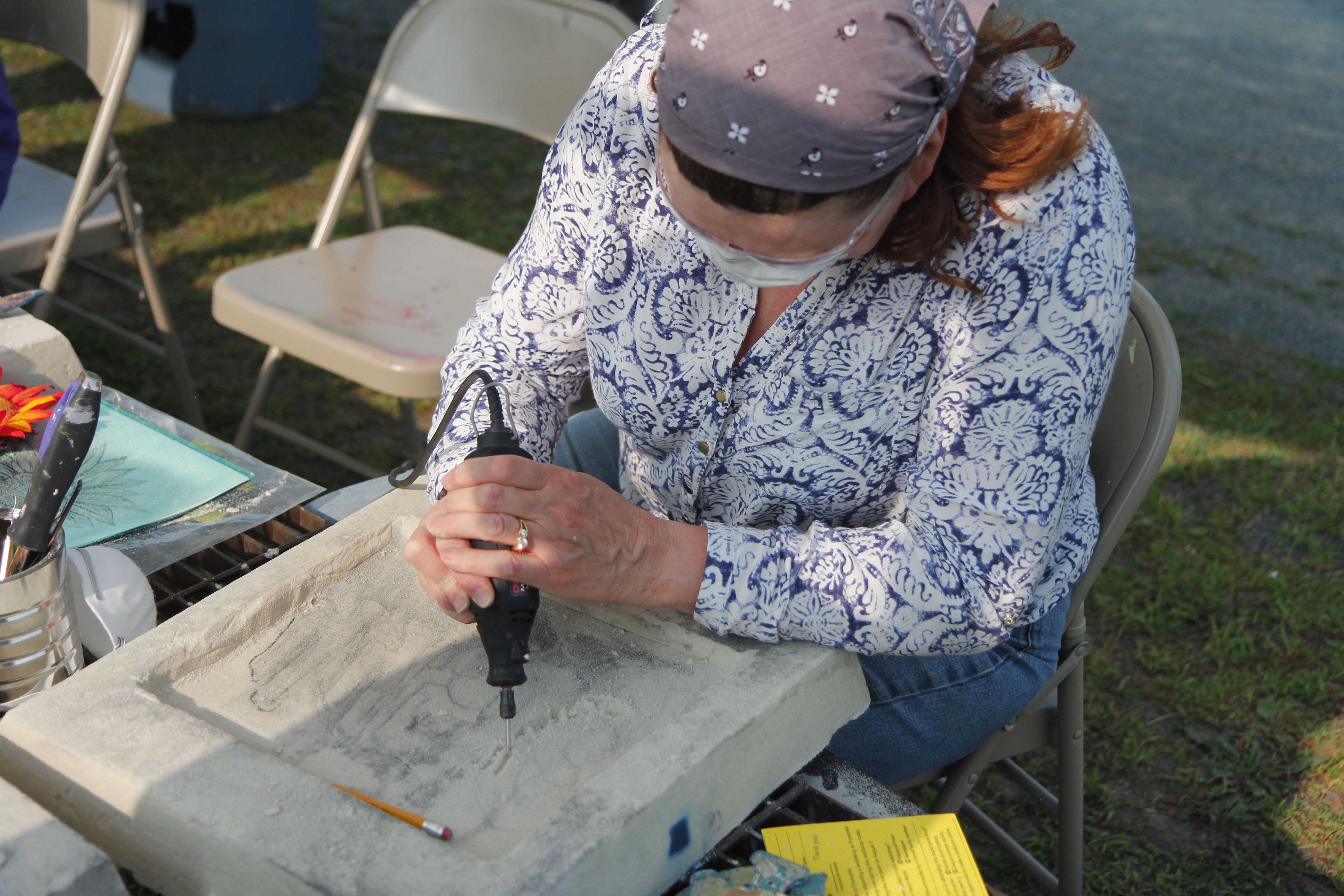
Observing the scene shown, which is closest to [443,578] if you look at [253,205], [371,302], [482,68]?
[371,302]

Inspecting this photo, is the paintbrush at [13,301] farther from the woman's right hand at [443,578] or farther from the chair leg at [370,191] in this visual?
the chair leg at [370,191]

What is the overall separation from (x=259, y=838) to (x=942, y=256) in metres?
0.85

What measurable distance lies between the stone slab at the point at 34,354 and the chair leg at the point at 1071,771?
133 centimetres

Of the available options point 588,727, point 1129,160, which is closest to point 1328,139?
point 1129,160

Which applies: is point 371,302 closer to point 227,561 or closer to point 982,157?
point 227,561

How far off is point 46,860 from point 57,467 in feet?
1.02

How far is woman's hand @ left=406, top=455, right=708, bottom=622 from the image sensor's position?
3.50 feet

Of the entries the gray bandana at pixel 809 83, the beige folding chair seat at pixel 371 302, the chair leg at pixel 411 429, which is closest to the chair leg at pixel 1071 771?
the gray bandana at pixel 809 83

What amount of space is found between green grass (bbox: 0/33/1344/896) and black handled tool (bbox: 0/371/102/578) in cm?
179

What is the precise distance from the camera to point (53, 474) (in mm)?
894

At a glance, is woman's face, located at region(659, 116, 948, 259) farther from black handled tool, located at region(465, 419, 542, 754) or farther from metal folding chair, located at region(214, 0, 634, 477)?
metal folding chair, located at region(214, 0, 634, 477)

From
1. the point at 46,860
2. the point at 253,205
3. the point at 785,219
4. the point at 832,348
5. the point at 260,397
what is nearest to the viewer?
the point at 46,860

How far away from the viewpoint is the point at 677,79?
3.10ft

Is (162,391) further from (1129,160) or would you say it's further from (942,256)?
(1129,160)
